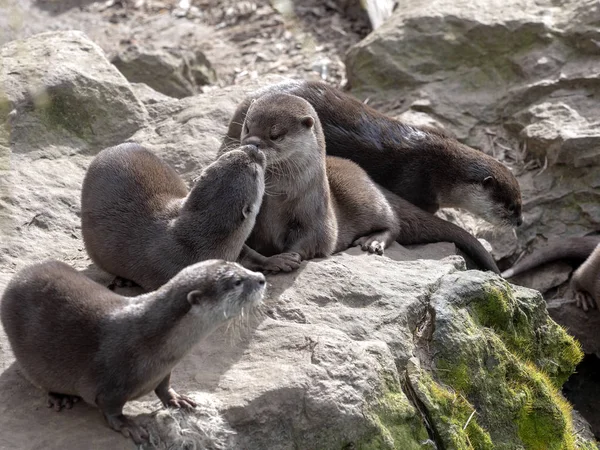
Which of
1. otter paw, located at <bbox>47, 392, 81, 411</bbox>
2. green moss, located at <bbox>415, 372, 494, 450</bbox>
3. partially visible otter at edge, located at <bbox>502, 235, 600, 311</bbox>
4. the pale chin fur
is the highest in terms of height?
otter paw, located at <bbox>47, 392, 81, 411</bbox>

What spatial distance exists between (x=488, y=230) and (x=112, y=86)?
2.52m

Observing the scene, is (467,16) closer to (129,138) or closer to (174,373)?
(129,138)

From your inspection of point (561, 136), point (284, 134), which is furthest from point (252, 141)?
point (561, 136)

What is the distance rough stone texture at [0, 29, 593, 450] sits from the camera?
3191 millimetres

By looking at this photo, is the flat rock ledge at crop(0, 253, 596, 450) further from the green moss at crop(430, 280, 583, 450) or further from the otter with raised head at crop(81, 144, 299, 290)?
the otter with raised head at crop(81, 144, 299, 290)

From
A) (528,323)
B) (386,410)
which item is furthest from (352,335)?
(528,323)

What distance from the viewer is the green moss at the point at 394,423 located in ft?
10.8

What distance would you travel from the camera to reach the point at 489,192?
218 inches

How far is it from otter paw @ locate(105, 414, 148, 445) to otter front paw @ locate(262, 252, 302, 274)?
3.81 ft

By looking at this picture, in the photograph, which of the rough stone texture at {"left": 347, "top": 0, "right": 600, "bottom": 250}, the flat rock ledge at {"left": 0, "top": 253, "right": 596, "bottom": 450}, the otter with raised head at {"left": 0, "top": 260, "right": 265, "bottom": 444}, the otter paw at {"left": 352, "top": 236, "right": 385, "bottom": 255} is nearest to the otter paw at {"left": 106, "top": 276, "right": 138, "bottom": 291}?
the flat rock ledge at {"left": 0, "top": 253, "right": 596, "bottom": 450}

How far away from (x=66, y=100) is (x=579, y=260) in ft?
10.8

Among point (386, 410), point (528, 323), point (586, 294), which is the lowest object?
point (586, 294)

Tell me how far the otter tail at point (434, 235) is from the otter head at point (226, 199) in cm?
138

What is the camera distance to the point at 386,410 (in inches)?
134
